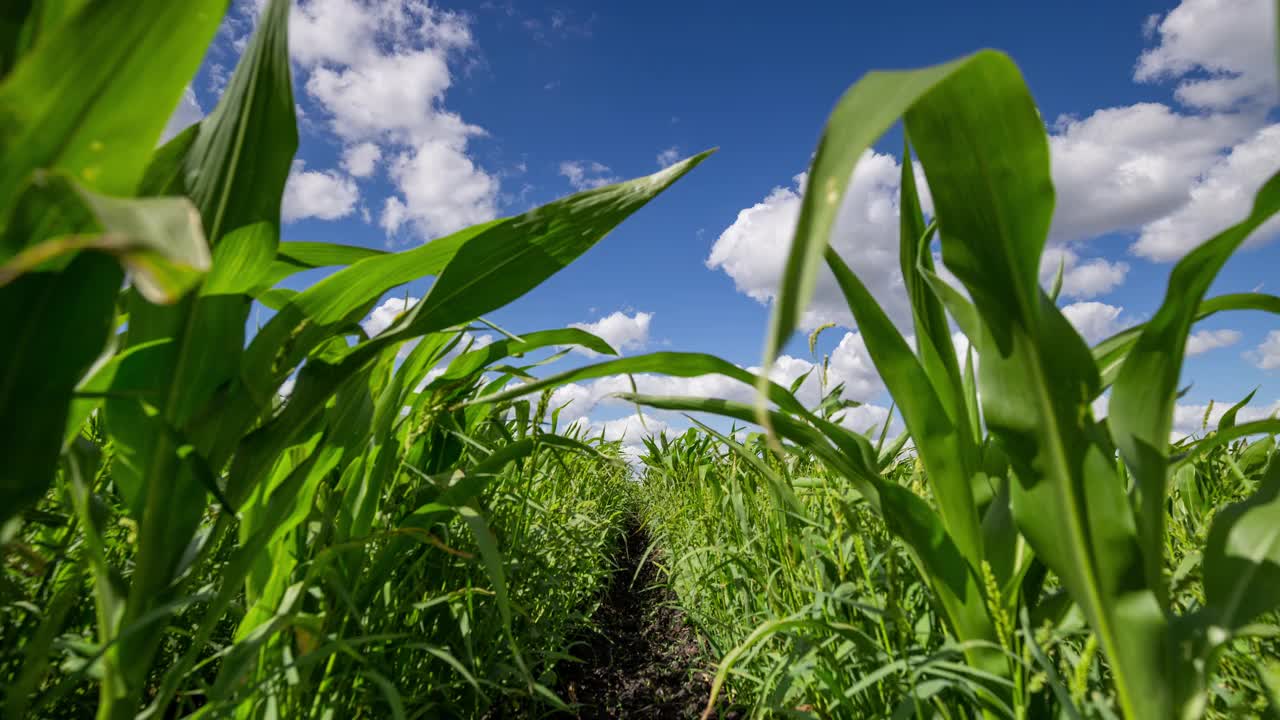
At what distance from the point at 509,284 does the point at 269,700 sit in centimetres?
55

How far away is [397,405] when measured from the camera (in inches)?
42.0

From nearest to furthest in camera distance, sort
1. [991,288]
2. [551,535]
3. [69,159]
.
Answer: [69,159]
[991,288]
[551,535]

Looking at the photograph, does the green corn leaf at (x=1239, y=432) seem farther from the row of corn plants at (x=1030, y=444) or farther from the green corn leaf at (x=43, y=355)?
the green corn leaf at (x=43, y=355)

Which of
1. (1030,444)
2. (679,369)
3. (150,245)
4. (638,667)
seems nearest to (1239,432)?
(1030,444)

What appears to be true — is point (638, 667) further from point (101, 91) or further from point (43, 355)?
point (101, 91)

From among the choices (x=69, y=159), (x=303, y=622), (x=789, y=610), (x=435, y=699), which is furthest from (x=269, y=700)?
(x=789, y=610)

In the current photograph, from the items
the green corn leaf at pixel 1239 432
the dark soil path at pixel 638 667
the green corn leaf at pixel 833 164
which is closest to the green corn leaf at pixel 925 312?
the green corn leaf at pixel 1239 432

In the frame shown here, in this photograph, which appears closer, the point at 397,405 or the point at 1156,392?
the point at 1156,392

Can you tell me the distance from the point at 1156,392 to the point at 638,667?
1628 mm

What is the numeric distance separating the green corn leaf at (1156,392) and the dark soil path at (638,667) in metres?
0.93

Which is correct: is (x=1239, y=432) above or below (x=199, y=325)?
below

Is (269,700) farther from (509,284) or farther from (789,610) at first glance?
(789,610)

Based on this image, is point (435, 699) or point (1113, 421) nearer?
point (1113, 421)

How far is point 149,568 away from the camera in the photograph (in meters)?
0.67
